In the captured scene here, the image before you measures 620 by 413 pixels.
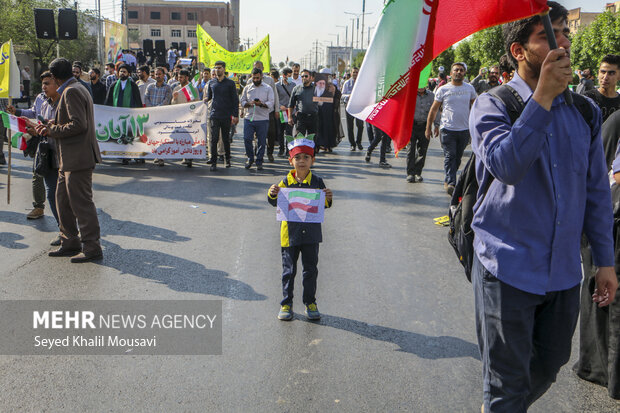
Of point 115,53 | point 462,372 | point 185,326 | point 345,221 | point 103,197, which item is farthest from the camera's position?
point 115,53

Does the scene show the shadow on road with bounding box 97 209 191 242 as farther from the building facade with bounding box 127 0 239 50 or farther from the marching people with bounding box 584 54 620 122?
the building facade with bounding box 127 0 239 50

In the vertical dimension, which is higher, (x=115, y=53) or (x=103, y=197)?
(x=115, y=53)

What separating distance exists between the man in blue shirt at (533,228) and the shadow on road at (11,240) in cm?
566

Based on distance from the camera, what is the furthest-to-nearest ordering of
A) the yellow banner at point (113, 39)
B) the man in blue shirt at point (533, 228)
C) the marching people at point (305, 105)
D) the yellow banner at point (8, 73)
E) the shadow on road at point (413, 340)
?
the yellow banner at point (113, 39), the marching people at point (305, 105), the yellow banner at point (8, 73), the shadow on road at point (413, 340), the man in blue shirt at point (533, 228)

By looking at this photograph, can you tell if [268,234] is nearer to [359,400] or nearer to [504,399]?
[359,400]

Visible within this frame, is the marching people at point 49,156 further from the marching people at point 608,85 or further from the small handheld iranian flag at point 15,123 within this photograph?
the marching people at point 608,85

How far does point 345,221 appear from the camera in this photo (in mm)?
8289

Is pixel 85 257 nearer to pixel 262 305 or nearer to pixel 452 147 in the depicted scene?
pixel 262 305

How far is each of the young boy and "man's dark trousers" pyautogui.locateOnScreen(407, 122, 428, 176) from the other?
244 inches

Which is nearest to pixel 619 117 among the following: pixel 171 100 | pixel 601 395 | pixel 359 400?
pixel 601 395

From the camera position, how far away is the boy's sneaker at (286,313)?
489 cm

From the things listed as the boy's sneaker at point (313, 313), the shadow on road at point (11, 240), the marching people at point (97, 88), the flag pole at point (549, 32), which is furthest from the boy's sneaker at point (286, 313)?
the marching people at point (97, 88)

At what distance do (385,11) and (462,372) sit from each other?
2.37m


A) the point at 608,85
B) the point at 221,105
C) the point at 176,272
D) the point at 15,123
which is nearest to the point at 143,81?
the point at 221,105
